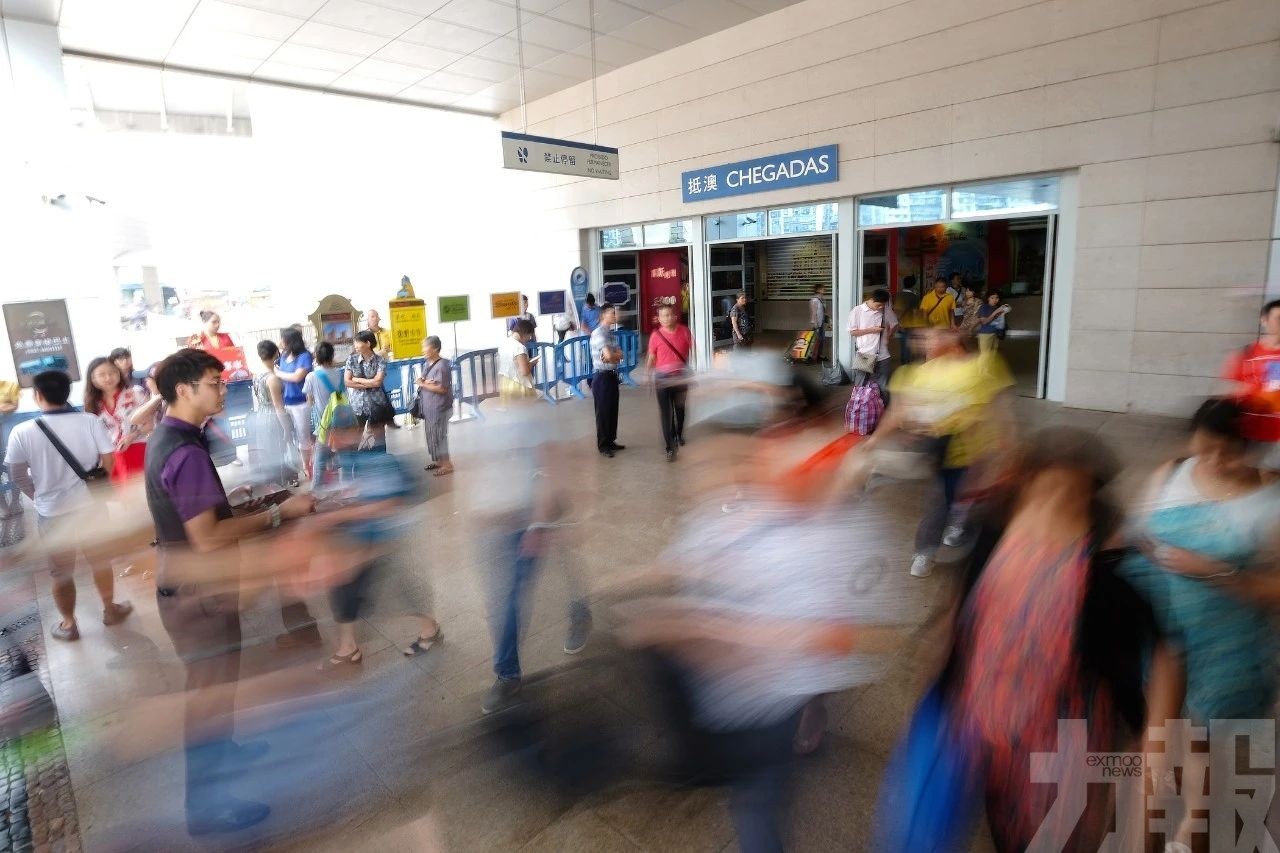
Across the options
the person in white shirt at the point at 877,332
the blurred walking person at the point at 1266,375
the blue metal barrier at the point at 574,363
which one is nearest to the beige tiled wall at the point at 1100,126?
the person in white shirt at the point at 877,332

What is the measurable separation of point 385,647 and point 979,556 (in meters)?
3.23

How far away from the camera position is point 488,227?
16312 millimetres

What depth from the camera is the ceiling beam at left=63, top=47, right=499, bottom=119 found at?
1013 centimetres

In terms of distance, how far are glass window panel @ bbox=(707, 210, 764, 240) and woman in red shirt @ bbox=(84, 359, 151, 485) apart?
29.9 feet

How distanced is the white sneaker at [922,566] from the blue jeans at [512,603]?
2.60m

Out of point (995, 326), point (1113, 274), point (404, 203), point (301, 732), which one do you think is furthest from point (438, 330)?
point (301, 732)

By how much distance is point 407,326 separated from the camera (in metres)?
9.98

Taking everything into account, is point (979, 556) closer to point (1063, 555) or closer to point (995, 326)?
point (1063, 555)

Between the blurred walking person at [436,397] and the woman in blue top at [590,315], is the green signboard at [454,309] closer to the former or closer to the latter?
the woman in blue top at [590,315]

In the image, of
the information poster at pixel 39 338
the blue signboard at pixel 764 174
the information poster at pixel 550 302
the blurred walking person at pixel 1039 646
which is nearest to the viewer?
the blurred walking person at pixel 1039 646

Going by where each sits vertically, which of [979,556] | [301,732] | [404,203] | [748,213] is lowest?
[301,732]

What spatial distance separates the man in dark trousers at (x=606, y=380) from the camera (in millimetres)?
7621

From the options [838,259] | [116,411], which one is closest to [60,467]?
[116,411]

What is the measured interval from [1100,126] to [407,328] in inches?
353
